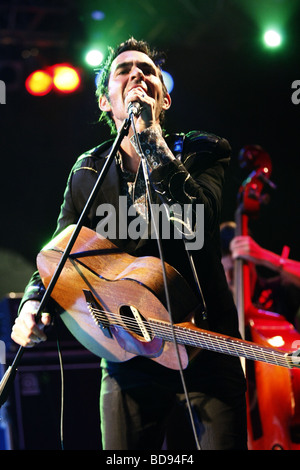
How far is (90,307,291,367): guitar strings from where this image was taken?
5.78 feet

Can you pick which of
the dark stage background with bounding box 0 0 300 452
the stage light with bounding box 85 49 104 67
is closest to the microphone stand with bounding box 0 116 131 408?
the dark stage background with bounding box 0 0 300 452

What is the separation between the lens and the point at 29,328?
208 cm

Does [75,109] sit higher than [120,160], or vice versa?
[75,109]

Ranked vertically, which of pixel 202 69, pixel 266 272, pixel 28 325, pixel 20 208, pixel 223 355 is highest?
pixel 202 69

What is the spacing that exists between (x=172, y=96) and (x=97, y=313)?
3855 millimetres

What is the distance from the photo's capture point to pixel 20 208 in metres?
5.88

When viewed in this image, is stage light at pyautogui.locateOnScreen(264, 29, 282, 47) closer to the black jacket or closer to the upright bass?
the upright bass

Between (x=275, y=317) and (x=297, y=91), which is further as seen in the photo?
(x=297, y=91)

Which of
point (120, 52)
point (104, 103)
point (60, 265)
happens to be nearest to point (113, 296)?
point (60, 265)

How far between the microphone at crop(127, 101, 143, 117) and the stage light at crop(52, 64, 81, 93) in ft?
12.6

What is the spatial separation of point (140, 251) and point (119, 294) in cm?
20

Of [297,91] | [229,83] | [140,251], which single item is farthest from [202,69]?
[140,251]
